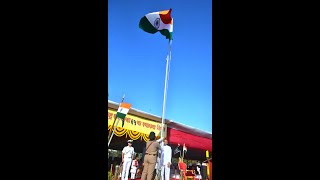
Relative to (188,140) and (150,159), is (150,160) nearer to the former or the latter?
(150,159)

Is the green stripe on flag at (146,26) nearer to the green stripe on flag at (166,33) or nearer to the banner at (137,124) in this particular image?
the green stripe on flag at (166,33)

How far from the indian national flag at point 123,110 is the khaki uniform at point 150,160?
58 cm

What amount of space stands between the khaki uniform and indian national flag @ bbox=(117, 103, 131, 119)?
582mm

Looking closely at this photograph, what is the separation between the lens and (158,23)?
4.13 metres

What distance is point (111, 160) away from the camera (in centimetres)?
506

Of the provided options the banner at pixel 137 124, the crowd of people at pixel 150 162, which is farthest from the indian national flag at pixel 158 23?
the crowd of people at pixel 150 162

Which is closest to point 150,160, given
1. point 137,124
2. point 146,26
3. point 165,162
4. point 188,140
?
point 165,162
